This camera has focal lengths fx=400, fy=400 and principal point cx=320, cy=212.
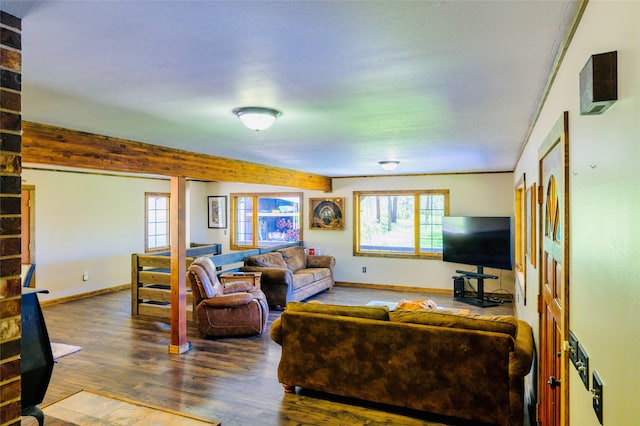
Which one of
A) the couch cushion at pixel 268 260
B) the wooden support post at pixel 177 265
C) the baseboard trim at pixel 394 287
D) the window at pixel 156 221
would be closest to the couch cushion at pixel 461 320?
the wooden support post at pixel 177 265

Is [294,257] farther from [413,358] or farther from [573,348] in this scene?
[573,348]

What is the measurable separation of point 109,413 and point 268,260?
4.13 metres

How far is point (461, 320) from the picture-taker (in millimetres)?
3180

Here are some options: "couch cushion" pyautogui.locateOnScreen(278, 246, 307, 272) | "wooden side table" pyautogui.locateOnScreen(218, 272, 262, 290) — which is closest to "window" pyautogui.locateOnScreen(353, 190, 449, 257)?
"couch cushion" pyautogui.locateOnScreen(278, 246, 307, 272)

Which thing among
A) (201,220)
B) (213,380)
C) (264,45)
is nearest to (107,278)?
(201,220)

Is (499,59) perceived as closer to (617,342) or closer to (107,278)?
(617,342)

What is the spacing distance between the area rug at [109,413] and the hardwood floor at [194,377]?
0.56 feet

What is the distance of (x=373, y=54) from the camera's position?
5.86 ft

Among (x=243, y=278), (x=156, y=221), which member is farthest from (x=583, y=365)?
(x=156, y=221)

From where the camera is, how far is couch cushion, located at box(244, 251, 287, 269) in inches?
274

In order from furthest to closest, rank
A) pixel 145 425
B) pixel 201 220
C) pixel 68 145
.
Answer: pixel 201 220
pixel 68 145
pixel 145 425

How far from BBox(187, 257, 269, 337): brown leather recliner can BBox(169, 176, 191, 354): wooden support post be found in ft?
1.59

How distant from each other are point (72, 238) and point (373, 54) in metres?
7.47

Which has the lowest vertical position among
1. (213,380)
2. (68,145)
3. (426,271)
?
(213,380)
